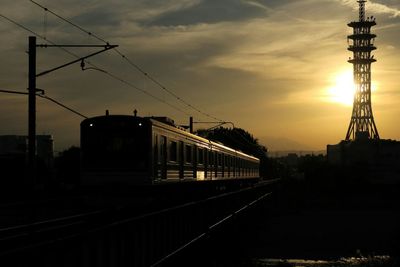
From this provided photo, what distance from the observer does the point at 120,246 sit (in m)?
9.91

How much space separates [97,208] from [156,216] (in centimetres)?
999

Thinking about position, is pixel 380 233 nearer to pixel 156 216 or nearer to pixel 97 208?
pixel 97 208

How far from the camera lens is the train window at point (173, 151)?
2381 centimetres

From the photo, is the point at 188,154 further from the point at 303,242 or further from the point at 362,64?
the point at 362,64

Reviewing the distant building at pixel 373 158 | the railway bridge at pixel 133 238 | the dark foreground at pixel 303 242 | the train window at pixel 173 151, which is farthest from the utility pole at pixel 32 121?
the distant building at pixel 373 158

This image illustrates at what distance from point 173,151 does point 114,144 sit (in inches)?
106

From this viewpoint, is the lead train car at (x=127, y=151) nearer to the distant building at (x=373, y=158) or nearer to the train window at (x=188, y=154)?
the train window at (x=188, y=154)

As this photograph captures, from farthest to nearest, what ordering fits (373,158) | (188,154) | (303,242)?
(373,158) → (188,154) → (303,242)

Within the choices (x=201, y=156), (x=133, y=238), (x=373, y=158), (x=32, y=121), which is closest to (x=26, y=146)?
(x=201, y=156)

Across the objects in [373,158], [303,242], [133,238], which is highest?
[373,158]

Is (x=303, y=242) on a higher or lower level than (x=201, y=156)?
lower

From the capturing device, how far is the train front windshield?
21500 mm

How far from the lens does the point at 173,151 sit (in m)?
24.1

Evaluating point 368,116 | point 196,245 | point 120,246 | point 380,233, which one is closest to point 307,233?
point 380,233
